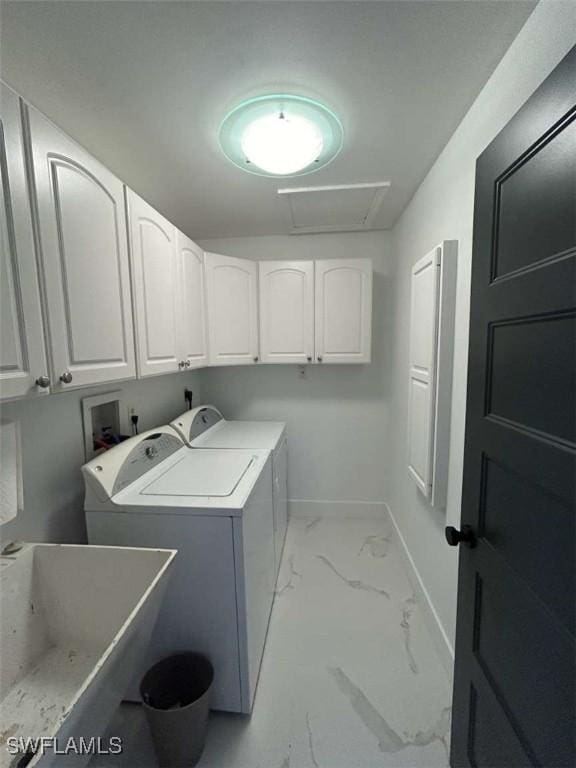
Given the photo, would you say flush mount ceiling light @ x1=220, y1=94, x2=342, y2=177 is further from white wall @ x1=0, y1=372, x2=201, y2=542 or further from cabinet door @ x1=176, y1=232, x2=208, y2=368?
white wall @ x1=0, y1=372, x2=201, y2=542

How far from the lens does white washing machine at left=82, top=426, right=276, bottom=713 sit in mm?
1256

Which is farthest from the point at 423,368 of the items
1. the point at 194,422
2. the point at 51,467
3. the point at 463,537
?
the point at 51,467

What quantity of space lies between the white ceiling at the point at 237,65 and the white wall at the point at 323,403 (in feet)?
3.78

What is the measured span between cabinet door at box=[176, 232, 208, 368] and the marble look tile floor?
164cm

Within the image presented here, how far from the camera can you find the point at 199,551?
1.26 metres

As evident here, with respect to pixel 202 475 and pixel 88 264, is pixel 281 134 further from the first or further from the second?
pixel 202 475

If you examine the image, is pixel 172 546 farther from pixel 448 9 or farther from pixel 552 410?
A: pixel 448 9

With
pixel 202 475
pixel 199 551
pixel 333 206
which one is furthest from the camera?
pixel 333 206

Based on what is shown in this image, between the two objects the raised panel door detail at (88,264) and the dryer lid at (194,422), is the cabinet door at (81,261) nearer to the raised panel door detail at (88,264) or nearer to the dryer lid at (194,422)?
the raised panel door detail at (88,264)

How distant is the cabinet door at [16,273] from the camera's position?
2.55 ft

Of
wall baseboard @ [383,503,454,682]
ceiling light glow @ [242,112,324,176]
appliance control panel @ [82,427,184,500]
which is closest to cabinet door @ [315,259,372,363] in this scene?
ceiling light glow @ [242,112,324,176]

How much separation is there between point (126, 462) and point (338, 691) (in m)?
1.44

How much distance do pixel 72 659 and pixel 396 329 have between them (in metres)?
2.55

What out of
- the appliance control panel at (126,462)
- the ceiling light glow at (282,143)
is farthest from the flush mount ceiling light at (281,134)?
the appliance control panel at (126,462)
